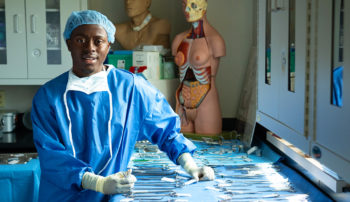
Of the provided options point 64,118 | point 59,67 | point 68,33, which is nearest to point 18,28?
point 59,67

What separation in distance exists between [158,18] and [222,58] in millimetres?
563

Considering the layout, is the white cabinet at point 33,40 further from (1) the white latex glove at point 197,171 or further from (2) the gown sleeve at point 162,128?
(1) the white latex glove at point 197,171

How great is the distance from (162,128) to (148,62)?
0.99 meters

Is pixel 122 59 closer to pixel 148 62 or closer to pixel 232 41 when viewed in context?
pixel 148 62

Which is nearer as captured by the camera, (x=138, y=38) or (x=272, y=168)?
(x=272, y=168)

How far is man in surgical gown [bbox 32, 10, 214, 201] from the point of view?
5.79 feet

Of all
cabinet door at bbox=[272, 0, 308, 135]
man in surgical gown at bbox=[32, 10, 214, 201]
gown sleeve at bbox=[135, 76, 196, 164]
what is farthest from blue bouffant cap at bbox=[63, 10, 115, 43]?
cabinet door at bbox=[272, 0, 308, 135]

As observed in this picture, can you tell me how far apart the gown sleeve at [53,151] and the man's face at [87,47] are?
0.63 feet

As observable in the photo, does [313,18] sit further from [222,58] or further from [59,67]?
[59,67]

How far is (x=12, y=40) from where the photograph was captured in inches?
123

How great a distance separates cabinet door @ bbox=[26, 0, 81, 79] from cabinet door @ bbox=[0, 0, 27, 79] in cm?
4

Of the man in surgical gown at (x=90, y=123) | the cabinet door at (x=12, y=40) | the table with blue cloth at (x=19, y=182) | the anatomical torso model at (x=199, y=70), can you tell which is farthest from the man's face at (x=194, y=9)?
the table with blue cloth at (x=19, y=182)

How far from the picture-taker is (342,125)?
1242mm

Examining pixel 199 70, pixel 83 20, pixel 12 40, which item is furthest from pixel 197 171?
pixel 12 40
